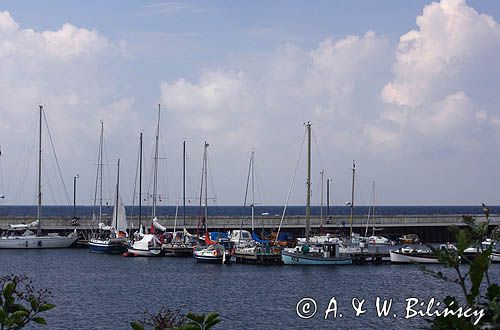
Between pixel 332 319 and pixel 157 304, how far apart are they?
12.7 m

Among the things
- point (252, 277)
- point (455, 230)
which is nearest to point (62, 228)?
point (252, 277)

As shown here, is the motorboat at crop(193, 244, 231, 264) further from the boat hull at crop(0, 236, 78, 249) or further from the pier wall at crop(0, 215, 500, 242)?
the pier wall at crop(0, 215, 500, 242)

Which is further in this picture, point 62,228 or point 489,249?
point 62,228

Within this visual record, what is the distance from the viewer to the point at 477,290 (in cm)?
861

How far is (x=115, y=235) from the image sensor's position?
9088cm

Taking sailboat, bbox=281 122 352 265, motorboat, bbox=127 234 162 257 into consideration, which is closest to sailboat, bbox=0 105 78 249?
motorboat, bbox=127 234 162 257

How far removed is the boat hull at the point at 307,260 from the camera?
69062 millimetres

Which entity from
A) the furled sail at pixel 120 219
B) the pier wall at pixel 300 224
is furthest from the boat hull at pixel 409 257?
the furled sail at pixel 120 219

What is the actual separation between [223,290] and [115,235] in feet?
123

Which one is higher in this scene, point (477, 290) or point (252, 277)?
point (477, 290)

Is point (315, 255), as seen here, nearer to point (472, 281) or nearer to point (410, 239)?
point (410, 239)

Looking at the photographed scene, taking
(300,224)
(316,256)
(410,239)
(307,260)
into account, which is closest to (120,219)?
(300,224)

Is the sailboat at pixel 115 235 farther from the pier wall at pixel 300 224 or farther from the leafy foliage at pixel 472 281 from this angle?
the leafy foliage at pixel 472 281

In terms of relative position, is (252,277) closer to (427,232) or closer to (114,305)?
(114,305)
